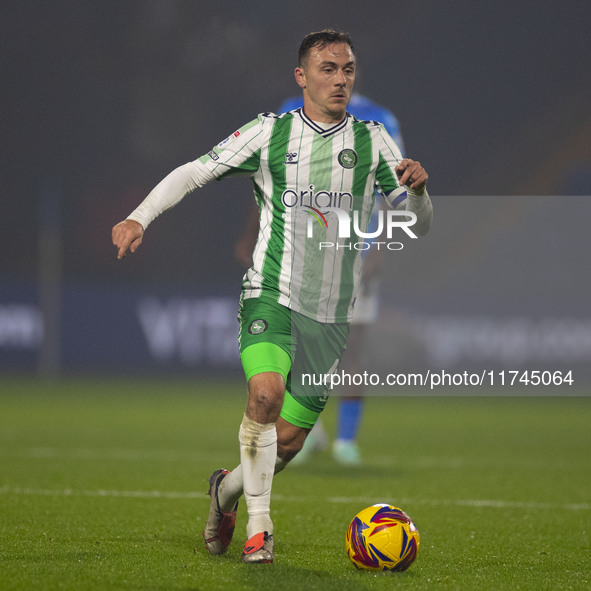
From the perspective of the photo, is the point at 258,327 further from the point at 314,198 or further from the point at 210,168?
the point at 210,168

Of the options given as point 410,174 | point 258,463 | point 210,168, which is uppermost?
point 210,168

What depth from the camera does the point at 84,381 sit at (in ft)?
54.9

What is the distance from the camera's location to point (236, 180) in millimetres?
19875

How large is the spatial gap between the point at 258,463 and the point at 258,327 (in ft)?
1.74

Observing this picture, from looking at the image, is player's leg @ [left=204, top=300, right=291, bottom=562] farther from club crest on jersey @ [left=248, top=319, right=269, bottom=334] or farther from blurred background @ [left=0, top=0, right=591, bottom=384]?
A: blurred background @ [left=0, top=0, right=591, bottom=384]

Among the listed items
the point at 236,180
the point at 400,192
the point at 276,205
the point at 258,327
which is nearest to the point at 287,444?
the point at 258,327

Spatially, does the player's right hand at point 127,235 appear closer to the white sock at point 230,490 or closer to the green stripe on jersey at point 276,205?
the green stripe on jersey at point 276,205

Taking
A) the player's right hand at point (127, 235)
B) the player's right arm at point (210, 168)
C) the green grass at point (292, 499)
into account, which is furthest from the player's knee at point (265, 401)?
the player's right arm at point (210, 168)

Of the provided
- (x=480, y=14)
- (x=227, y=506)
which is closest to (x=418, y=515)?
(x=227, y=506)

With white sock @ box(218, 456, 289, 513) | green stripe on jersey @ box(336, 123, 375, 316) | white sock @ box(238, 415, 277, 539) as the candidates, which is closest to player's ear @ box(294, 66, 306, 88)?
green stripe on jersey @ box(336, 123, 375, 316)

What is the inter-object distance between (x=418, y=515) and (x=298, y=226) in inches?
78.4

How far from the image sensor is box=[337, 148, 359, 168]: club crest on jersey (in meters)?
4.39

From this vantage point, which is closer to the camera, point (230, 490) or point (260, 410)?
point (260, 410)

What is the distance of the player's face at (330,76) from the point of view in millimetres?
4320
